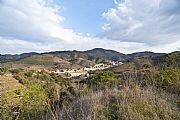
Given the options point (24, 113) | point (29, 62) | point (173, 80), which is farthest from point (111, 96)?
point (29, 62)

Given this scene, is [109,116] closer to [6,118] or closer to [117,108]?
[117,108]

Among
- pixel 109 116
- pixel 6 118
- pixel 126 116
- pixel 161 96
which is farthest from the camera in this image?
pixel 6 118

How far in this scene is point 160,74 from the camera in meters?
9.13

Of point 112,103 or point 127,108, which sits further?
point 112,103

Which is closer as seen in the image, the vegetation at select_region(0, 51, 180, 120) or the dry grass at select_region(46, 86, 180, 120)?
the dry grass at select_region(46, 86, 180, 120)

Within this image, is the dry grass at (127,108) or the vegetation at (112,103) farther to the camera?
the vegetation at (112,103)

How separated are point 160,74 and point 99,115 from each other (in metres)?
4.25

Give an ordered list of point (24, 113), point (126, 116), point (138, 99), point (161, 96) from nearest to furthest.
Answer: point (126, 116) < point (138, 99) < point (161, 96) < point (24, 113)

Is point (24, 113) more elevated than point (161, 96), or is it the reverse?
point (161, 96)

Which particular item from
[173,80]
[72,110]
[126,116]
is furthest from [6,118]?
[173,80]

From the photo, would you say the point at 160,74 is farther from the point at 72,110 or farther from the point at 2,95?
the point at 2,95

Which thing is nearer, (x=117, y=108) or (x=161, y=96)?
(x=117, y=108)

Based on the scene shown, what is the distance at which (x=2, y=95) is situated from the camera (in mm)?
8227

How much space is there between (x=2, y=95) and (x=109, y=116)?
12.9 feet
